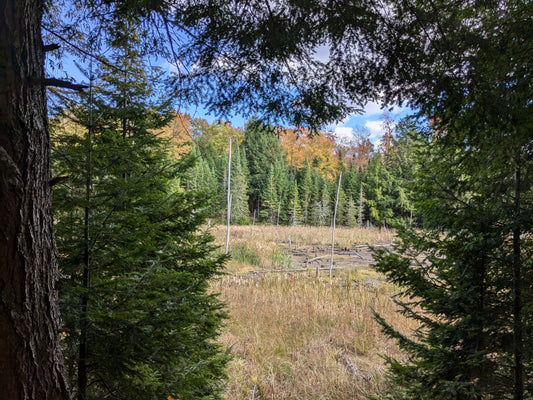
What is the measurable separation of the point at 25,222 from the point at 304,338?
4922 mm

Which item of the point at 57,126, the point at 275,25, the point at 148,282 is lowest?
the point at 148,282

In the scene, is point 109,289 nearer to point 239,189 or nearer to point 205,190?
point 205,190

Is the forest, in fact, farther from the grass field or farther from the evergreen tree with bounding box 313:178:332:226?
the evergreen tree with bounding box 313:178:332:226

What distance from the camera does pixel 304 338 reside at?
17.3 ft

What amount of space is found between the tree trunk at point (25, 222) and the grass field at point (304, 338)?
213cm

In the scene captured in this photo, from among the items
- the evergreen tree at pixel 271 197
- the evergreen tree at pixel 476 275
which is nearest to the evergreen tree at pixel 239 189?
the evergreen tree at pixel 271 197

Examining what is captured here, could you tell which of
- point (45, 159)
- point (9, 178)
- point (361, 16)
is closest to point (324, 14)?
point (361, 16)

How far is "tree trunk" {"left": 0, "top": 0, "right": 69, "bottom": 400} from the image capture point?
1225 mm

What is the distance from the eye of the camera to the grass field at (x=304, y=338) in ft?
12.9

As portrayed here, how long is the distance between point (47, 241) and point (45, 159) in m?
0.39

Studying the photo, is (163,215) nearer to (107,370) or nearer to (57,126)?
(57,126)

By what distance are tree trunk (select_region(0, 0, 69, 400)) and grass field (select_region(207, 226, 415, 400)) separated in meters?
2.13

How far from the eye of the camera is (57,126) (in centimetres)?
204

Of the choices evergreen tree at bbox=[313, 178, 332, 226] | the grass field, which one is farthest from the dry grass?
evergreen tree at bbox=[313, 178, 332, 226]
